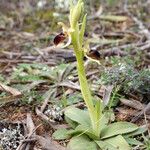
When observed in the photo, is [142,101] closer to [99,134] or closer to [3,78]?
[99,134]

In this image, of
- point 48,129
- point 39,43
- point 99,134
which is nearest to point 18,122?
point 48,129

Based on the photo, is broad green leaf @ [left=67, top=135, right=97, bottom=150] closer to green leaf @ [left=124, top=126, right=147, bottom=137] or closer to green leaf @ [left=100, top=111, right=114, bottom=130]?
→ green leaf @ [left=100, top=111, right=114, bottom=130]

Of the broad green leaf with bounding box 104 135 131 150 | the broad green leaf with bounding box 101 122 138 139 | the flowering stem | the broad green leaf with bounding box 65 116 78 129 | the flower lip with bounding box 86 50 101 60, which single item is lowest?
the broad green leaf with bounding box 104 135 131 150

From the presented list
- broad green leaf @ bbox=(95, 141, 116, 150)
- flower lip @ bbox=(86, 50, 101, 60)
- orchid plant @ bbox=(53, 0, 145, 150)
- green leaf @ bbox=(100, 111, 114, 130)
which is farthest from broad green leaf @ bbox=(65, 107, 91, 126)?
flower lip @ bbox=(86, 50, 101, 60)

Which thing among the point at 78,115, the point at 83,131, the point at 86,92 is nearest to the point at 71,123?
the point at 78,115

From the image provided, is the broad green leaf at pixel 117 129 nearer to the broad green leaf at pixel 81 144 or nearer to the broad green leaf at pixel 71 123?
the broad green leaf at pixel 81 144

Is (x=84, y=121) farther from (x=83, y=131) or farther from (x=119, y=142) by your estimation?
(x=119, y=142)
